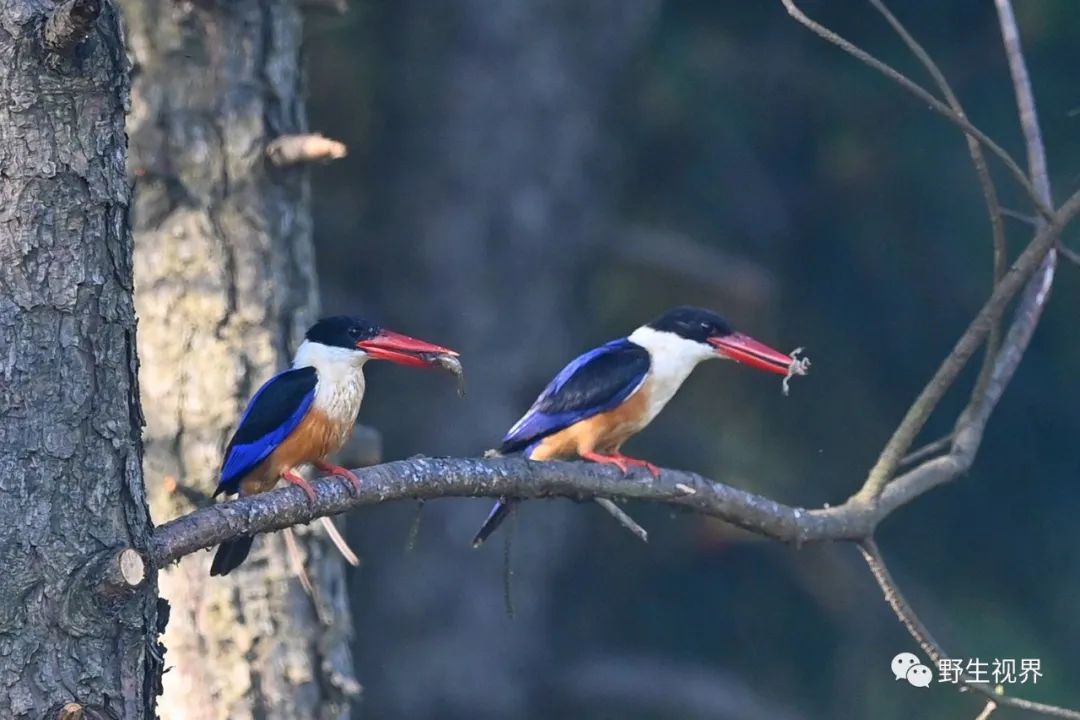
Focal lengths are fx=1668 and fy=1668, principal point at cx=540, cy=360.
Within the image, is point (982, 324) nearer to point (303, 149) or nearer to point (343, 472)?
point (343, 472)

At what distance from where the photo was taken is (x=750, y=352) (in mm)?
4684

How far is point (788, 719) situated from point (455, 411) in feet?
7.80

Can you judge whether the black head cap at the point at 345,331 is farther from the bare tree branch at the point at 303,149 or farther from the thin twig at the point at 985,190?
the thin twig at the point at 985,190

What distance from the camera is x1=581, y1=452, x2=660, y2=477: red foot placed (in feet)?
13.5

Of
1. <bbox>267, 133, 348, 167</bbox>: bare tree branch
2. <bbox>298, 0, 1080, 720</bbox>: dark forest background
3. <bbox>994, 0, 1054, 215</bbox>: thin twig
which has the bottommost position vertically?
<bbox>298, 0, 1080, 720</bbox>: dark forest background

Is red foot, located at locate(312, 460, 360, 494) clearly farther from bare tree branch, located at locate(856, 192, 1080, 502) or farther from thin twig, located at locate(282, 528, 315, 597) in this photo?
bare tree branch, located at locate(856, 192, 1080, 502)

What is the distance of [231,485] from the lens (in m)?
4.06

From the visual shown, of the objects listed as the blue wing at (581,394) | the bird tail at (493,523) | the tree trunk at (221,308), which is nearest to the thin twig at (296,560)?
the tree trunk at (221,308)

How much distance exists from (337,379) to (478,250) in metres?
3.70

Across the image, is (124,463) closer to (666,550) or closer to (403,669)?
(403,669)

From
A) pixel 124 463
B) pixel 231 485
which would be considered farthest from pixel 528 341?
pixel 124 463

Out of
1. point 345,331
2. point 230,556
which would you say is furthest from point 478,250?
point 230,556

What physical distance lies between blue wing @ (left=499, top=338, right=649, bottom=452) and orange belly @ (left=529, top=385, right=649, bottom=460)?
0.07 ft

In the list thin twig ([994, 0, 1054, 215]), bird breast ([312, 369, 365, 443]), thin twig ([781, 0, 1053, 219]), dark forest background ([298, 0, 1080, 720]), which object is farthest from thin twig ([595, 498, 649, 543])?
dark forest background ([298, 0, 1080, 720])
